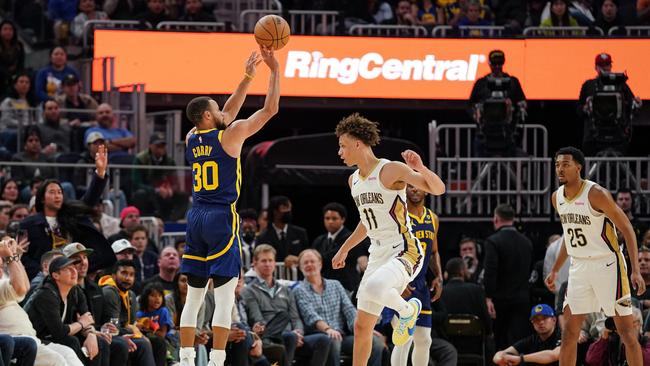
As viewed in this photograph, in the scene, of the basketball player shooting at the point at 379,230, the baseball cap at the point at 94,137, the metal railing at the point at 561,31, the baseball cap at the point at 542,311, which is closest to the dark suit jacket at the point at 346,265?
the baseball cap at the point at 542,311

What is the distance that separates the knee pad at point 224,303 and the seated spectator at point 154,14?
1173 centimetres

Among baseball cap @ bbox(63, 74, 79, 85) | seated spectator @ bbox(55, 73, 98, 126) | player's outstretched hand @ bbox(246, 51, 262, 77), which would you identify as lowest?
player's outstretched hand @ bbox(246, 51, 262, 77)

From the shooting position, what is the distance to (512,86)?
63.0 feet

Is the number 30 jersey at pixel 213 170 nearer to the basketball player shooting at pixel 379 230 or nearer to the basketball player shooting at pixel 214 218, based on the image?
the basketball player shooting at pixel 214 218

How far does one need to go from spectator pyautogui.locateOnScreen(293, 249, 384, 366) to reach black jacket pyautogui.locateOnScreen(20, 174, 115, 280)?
92.4 inches

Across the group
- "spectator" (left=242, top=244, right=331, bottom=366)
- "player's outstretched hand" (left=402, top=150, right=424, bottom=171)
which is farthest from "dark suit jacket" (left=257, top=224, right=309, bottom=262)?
"player's outstretched hand" (left=402, top=150, right=424, bottom=171)

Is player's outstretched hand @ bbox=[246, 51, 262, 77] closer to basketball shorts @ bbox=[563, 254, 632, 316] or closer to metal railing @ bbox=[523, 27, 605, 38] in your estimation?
basketball shorts @ bbox=[563, 254, 632, 316]

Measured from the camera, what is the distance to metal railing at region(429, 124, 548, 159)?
19.6 meters

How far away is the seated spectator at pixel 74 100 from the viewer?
1903 centimetres

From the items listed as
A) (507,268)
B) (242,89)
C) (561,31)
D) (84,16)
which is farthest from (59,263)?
(561,31)

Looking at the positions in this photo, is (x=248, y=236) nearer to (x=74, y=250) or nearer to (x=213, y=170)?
(x=74, y=250)

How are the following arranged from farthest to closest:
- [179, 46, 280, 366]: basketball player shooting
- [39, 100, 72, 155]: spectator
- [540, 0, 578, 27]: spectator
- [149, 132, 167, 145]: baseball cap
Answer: [540, 0, 578, 27]: spectator < [149, 132, 167, 145]: baseball cap < [39, 100, 72, 155]: spectator < [179, 46, 280, 366]: basketball player shooting

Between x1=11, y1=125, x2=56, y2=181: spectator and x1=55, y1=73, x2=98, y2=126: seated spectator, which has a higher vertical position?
x1=55, y1=73, x2=98, y2=126: seated spectator

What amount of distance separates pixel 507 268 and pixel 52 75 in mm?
7805
